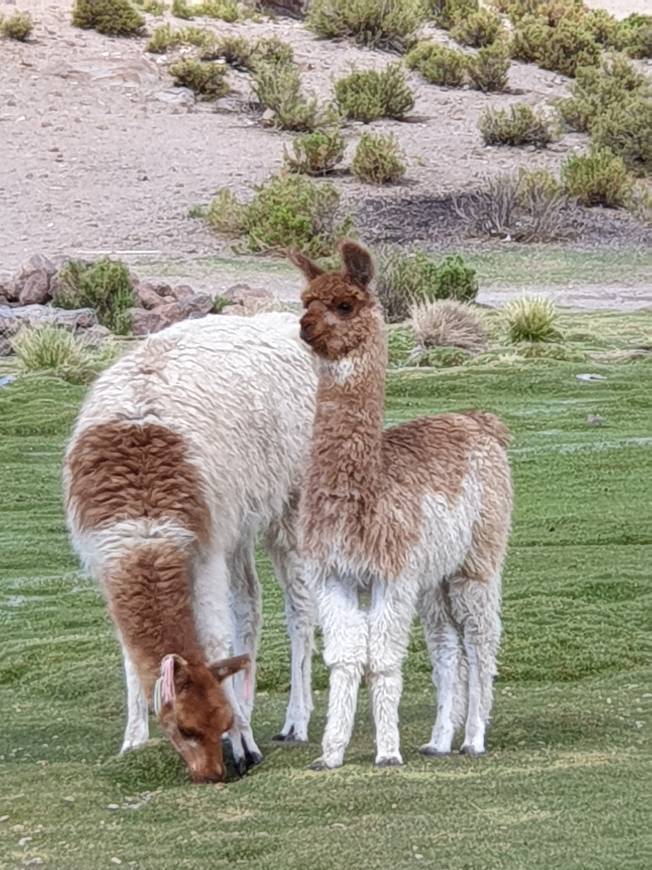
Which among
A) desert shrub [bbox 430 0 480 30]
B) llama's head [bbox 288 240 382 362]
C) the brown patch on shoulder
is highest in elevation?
llama's head [bbox 288 240 382 362]

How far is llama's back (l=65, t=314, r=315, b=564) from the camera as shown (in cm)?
614

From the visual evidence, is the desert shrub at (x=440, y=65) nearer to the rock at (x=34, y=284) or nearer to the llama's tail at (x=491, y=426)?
the rock at (x=34, y=284)

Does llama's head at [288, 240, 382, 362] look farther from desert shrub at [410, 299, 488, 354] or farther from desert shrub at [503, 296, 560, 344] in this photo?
desert shrub at [503, 296, 560, 344]

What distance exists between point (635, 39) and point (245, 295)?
87.0 ft

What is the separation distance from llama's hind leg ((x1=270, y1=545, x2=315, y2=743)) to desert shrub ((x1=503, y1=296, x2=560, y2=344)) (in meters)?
12.4

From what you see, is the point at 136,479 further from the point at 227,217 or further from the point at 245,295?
the point at 227,217

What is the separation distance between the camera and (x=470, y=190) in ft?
102

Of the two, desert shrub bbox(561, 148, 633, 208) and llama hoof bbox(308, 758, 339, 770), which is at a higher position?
llama hoof bbox(308, 758, 339, 770)

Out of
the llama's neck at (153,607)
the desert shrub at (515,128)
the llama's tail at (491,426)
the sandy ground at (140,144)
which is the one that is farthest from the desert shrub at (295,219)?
the llama's neck at (153,607)

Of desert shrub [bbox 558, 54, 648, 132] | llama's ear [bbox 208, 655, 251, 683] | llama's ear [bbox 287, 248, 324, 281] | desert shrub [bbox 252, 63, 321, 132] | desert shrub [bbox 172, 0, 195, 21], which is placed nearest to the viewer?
llama's ear [bbox 208, 655, 251, 683]

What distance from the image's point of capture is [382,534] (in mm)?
5824

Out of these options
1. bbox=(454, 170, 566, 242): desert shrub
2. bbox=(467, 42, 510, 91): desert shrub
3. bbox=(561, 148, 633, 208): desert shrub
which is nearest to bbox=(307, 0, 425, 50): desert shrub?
bbox=(467, 42, 510, 91): desert shrub

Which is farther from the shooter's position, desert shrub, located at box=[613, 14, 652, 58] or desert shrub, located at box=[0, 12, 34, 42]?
desert shrub, located at box=[613, 14, 652, 58]

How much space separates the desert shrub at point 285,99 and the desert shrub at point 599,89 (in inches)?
212
